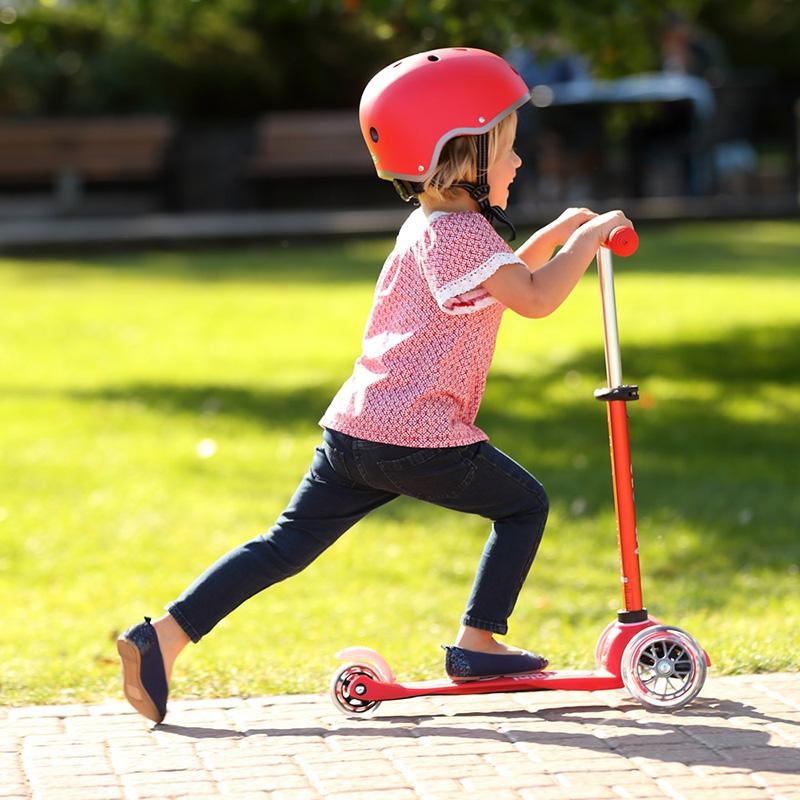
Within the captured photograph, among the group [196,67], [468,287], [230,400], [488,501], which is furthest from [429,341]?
[196,67]

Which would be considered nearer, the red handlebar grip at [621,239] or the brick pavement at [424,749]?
the brick pavement at [424,749]

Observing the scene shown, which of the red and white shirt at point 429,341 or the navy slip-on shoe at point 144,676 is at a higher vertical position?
the red and white shirt at point 429,341

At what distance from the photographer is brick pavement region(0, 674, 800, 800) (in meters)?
3.59

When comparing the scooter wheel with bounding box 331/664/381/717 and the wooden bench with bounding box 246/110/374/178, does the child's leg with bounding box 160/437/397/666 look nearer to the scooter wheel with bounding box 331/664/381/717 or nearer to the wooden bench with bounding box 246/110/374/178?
the scooter wheel with bounding box 331/664/381/717

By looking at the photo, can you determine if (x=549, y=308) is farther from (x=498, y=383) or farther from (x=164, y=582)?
(x=498, y=383)

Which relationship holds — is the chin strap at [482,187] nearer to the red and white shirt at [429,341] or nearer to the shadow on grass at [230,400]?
the red and white shirt at [429,341]

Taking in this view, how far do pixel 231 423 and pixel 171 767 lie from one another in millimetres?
6278

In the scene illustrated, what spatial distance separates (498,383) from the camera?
1133cm

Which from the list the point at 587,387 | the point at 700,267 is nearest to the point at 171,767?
the point at 587,387

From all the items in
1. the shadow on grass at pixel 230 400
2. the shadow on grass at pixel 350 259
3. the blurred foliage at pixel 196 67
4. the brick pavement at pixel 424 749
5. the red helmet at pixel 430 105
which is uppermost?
the blurred foliage at pixel 196 67

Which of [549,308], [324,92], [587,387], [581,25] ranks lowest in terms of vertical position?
[549,308]

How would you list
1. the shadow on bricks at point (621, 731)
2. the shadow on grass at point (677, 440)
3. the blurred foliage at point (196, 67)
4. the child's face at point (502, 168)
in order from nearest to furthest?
the shadow on bricks at point (621, 731)
the child's face at point (502, 168)
the shadow on grass at point (677, 440)
the blurred foliage at point (196, 67)

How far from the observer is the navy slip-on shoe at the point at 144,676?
403cm

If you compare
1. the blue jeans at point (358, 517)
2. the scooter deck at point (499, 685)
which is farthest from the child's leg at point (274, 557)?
the scooter deck at point (499, 685)
